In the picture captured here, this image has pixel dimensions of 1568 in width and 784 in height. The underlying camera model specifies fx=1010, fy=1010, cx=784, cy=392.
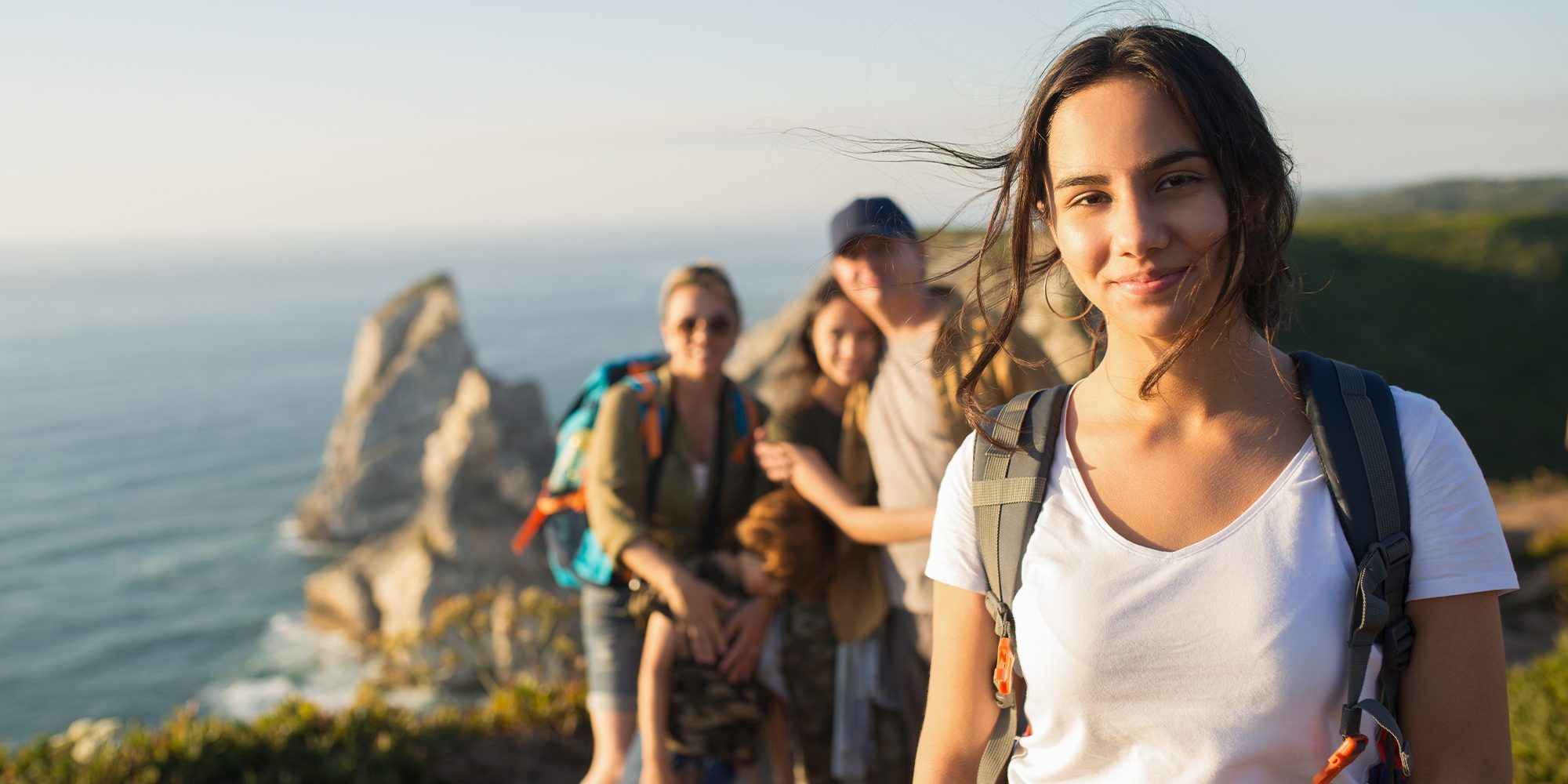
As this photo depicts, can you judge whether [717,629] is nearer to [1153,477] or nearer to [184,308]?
[1153,477]

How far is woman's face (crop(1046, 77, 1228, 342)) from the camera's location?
5.23 ft

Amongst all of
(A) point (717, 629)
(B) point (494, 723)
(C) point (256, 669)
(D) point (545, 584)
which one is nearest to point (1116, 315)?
(A) point (717, 629)

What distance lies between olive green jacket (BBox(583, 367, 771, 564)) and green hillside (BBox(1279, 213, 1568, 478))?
98.7ft

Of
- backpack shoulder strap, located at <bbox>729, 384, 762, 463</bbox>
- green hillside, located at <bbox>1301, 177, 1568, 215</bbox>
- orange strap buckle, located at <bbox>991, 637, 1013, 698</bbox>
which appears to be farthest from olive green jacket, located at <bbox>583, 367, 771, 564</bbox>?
green hillside, located at <bbox>1301, 177, 1568, 215</bbox>

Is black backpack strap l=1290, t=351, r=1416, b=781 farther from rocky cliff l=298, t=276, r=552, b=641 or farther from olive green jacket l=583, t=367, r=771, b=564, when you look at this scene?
rocky cliff l=298, t=276, r=552, b=641

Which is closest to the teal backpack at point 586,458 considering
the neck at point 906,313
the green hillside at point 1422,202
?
the neck at point 906,313

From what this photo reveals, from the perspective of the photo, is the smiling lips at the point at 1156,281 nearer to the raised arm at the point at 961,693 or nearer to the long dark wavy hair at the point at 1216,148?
the long dark wavy hair at the point at 1216,148

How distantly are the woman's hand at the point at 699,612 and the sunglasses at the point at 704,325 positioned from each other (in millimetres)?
1046

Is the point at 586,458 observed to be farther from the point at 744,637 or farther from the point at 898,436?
the point at 898,436

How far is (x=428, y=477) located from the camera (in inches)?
1508

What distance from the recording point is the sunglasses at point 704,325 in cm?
444

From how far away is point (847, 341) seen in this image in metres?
4.10

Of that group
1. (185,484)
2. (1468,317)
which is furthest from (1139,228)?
(185,484)

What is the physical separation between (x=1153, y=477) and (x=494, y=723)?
584 centimetres
